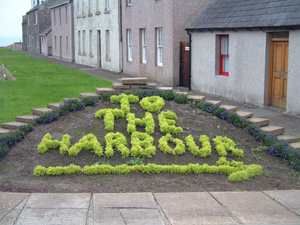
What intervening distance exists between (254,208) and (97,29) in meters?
31.1

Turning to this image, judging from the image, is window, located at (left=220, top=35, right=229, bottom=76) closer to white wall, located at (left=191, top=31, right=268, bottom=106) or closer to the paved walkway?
white wall, located at (left=191, top=31, right=268, bottom=106)

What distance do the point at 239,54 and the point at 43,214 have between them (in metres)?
12.9

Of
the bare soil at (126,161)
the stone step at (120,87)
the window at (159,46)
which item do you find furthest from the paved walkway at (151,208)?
the window at (159,46)

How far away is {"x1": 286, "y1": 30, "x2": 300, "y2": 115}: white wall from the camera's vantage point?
14203mm

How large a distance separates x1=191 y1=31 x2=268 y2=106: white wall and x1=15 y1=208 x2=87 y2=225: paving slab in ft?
36.9

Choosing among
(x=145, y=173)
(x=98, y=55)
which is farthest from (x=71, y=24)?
(x=145, y=173)

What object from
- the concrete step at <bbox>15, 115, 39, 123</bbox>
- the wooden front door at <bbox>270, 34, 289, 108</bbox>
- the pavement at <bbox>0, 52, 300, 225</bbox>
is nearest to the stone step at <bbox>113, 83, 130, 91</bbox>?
the concrete step at <bbox>15, 115, 39, 123</bbox>

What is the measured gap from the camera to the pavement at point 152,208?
589cm

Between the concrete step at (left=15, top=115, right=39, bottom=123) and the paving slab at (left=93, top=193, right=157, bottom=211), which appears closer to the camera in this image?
the paving slab at (left=93, top=193, right=157, bottom=211)

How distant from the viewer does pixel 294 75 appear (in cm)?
1437

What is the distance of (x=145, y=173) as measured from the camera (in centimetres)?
796

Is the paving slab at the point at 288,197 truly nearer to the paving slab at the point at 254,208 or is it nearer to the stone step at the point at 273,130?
the paving slab at the point at 254,208

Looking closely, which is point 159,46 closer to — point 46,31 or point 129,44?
point 129,44

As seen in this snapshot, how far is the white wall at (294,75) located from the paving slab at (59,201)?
31.0ft
